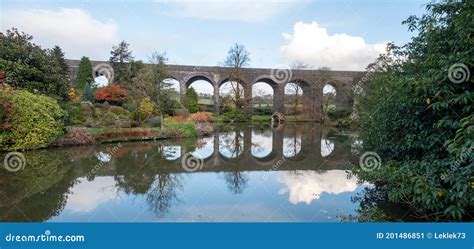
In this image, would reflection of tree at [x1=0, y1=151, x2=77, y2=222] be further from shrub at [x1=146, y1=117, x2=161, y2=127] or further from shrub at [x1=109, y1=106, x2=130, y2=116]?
shrub at [x1=109, y1=106, x2=130, y2=116]

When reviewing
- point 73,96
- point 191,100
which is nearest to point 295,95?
point 191,100

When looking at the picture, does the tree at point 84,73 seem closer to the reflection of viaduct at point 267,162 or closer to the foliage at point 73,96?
the foliage at point 73,96

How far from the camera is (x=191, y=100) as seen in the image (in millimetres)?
25438

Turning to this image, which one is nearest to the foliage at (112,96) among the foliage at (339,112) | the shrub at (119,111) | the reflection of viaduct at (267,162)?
the shrub at (119,111)

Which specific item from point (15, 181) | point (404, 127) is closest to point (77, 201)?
point (15, 181)

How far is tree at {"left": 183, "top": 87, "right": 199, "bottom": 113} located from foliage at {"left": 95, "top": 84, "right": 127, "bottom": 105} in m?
5.02

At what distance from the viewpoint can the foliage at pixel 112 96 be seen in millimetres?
19969

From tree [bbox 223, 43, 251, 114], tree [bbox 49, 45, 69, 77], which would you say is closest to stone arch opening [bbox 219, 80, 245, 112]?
tree [bbox 223, 43, 251, 114]

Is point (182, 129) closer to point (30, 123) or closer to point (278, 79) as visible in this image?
point (30, 123)

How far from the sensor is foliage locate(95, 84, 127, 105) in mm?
19969

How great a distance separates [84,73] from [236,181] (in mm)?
23819

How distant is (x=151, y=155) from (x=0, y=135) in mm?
4372

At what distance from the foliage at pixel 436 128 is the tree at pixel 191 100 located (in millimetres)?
20150

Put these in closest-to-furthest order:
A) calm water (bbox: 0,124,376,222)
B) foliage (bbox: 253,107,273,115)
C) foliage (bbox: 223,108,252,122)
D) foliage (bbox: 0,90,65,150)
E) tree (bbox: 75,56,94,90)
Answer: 1. calm water (bbox: 0,124,376,222)
2. foliage (bbox: 0,90,65,150)
3. tree (bbox: 75,56,94,90)
4. foliage (bbox: 223,108,252,122)
5. foliage (bbox: 253,107,273,115)
